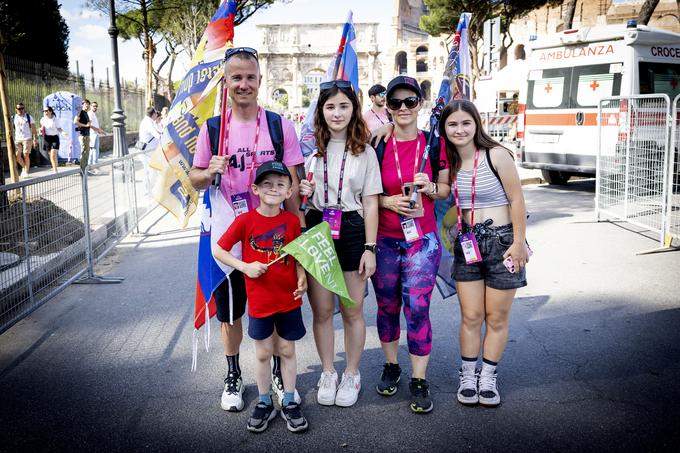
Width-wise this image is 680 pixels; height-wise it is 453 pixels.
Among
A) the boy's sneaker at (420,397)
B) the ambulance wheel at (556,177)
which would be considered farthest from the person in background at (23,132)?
the boy's sneaker at (420,397)

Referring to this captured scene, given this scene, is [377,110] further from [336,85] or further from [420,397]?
[420,397]

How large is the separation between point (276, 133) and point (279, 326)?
1050 millimetres

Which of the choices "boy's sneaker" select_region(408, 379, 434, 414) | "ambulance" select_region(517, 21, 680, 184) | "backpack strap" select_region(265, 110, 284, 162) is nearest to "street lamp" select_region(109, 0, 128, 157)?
"ambulance" select_region(517, 21, 680, 184)

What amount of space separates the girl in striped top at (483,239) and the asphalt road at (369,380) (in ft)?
1.00

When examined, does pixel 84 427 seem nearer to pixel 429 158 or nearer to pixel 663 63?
pixel 429 158

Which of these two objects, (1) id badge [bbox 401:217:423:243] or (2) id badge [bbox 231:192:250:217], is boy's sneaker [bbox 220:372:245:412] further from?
(1) id badge [bbox 401:217:423:243]

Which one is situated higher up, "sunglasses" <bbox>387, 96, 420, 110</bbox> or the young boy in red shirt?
"sunglasses" <bbox>387, 96, 420, 110</bbox>

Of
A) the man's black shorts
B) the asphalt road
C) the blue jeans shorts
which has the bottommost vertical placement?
the asphalt road

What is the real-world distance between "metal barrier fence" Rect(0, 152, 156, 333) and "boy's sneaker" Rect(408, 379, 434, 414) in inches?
122

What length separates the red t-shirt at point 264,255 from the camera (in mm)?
3100

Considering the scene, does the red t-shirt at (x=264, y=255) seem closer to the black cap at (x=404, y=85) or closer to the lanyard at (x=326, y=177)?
the lanyard at (x=326, y=177)

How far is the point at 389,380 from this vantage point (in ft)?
11.6

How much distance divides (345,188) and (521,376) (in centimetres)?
167

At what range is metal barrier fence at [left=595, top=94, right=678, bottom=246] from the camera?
7133 millimetres
